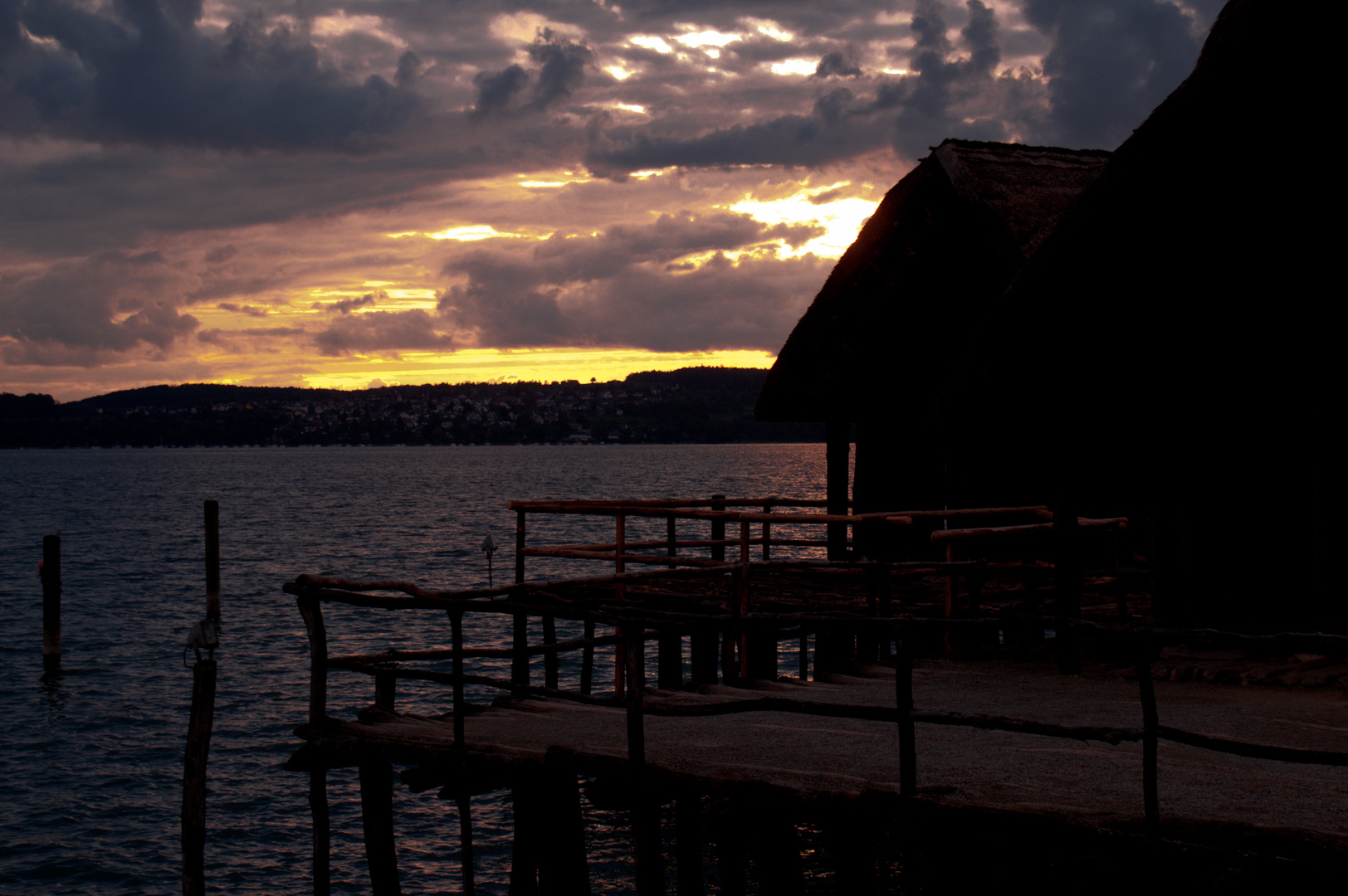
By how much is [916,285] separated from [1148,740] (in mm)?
12487

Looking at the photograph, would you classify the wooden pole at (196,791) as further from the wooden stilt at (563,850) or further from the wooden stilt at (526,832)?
the wooden stilt at (563,850)

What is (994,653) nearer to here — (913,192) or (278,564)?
(913,192)

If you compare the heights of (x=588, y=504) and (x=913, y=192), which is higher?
(x=913, y=192)

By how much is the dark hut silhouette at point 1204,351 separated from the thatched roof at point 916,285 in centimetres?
594

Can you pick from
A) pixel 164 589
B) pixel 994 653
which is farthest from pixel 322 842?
pixel 164 589

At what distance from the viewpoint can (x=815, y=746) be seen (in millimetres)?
7812

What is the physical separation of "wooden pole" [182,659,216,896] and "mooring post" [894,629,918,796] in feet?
22.5

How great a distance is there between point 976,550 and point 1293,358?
916 cm

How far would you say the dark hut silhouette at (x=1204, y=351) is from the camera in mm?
8438

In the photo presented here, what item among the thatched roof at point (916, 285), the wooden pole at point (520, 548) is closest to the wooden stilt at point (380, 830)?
the wooden pole at point (520, 548)

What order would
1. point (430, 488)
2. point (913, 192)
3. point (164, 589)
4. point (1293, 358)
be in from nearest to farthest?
1. point (1293, 358)
2. point (913, 192)
3. point (164, 589)
4. point (430, 488)

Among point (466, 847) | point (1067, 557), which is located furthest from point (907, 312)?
point (466, 847)

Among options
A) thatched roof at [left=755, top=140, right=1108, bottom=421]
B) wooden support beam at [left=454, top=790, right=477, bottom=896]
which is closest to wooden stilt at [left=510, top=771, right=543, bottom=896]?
wooden support beam at [left=454, top=790, right=477, bottom=896]

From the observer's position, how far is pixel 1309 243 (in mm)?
8148
